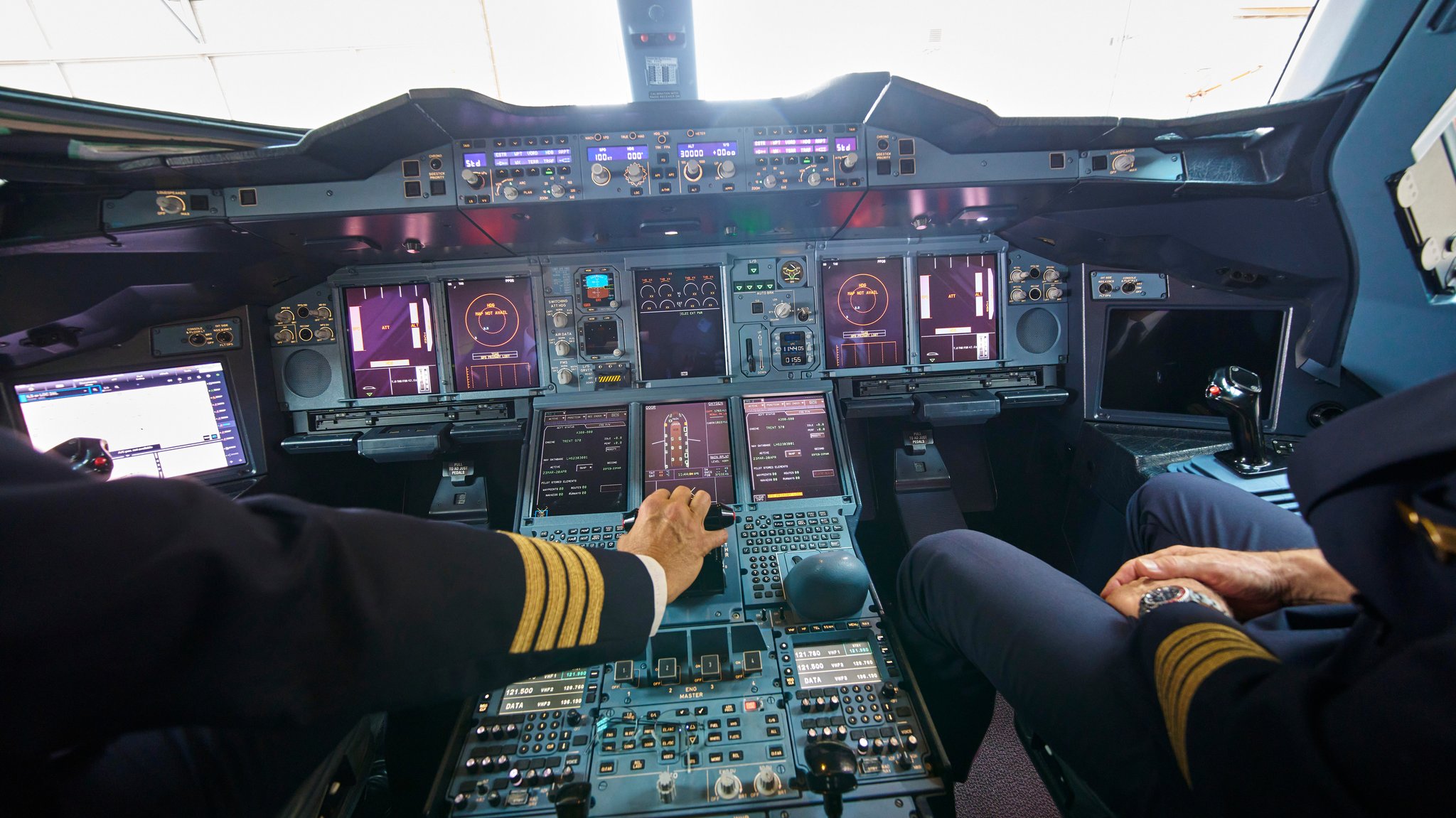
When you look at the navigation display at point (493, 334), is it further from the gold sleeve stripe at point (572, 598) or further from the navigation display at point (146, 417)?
the gold sleeve stripe at point (572, 598)

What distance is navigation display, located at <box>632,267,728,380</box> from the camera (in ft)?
8.66

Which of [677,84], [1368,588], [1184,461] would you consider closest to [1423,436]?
[1368,588]

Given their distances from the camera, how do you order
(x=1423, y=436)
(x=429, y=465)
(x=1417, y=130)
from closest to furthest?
(x=1423, y=436), (x=1417, y=130), (x=429, y=465)

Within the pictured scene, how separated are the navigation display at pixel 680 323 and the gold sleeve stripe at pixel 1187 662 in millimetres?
1973

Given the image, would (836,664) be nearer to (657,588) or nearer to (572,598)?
(657,588)

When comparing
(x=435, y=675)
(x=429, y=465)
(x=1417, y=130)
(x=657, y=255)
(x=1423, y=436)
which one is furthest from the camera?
(x=429, y=465)

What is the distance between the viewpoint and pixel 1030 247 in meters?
2.68

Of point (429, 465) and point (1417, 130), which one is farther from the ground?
point (1417, 130)

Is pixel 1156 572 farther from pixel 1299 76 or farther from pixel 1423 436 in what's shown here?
pixel 1299 76

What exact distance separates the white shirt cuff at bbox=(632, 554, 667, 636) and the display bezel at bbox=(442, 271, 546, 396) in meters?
1.58

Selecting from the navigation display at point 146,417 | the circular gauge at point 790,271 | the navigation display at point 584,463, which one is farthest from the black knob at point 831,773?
the navigation display at point 146,417

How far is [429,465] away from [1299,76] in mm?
4066

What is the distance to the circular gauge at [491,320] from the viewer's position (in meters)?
2.63

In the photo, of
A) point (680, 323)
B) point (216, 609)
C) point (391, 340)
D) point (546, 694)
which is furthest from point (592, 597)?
point (391, 340)
